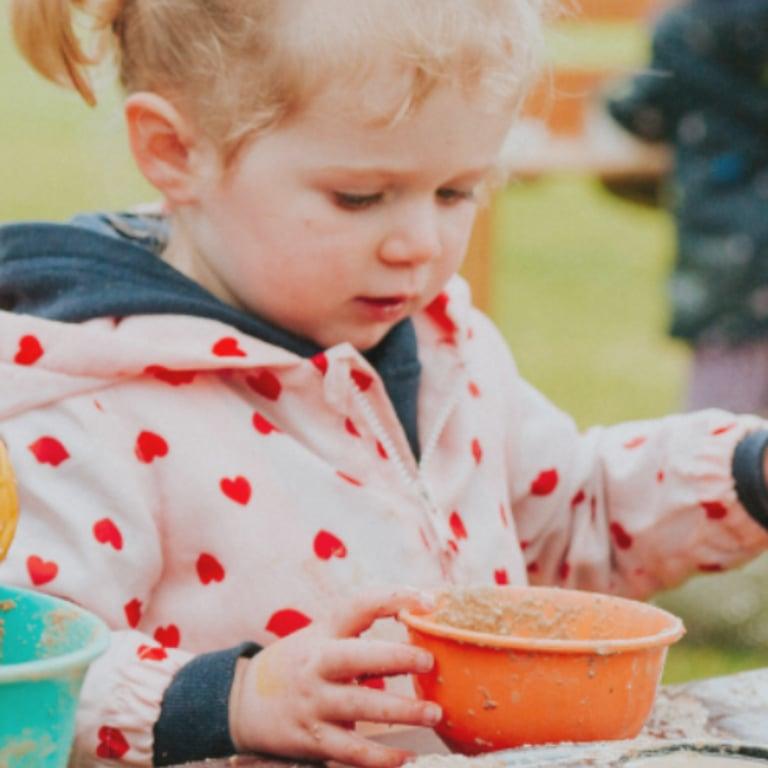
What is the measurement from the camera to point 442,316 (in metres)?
2.00

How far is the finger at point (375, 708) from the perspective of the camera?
130 centimetres

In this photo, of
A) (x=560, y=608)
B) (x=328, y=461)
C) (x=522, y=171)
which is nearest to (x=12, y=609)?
(x=560, y=608)

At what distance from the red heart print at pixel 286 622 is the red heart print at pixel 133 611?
0.13 meters

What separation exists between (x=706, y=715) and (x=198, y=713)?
17.6 inches

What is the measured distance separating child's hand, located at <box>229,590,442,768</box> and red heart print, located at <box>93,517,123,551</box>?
227 mm

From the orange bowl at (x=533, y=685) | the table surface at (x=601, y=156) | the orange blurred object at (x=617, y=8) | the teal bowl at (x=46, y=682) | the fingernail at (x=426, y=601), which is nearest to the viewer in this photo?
the teal bowl at (x=46, y=682)

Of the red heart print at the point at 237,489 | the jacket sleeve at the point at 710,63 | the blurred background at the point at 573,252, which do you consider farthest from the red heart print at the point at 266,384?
the jacket sleeve at the point at 710,63

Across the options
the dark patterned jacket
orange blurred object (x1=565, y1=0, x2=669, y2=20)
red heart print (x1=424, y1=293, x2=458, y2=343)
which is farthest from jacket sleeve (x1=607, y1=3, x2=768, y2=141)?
red heart print (x1=424, y1=293, x2=458, y2=343)

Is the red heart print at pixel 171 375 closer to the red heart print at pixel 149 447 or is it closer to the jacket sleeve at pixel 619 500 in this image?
the red heart print at pixel 149 447

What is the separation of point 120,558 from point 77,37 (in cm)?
58

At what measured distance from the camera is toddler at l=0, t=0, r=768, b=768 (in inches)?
62.7

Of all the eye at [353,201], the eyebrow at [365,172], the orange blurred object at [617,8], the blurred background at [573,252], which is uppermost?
the orange blurred object at [617,8]

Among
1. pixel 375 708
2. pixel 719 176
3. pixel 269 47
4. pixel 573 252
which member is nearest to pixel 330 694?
pixel 375 708

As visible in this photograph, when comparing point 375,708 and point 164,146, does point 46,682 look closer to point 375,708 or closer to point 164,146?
point 375,708
